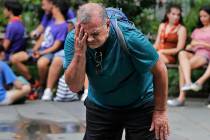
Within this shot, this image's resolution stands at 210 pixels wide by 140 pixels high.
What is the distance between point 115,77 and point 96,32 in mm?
412

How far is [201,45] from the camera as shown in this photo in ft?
29.3

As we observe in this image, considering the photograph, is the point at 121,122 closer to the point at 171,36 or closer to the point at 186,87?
the point at 186,87

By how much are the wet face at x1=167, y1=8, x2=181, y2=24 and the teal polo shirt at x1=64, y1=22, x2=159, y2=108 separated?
215 inches

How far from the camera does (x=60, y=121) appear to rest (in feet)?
24.1

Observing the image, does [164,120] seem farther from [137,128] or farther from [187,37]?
[187,37]

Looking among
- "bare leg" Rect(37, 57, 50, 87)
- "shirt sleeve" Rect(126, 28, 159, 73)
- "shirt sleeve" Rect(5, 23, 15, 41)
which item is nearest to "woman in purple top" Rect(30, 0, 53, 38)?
"shirt sleeve" Rect(5, 23, 15, 41)

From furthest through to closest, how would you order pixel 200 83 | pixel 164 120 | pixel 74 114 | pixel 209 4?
1. pixel 209 4
2. pixel 200 83
3. pixel 74 114
4. pixel 164 120

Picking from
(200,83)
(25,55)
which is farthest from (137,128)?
(25,55)

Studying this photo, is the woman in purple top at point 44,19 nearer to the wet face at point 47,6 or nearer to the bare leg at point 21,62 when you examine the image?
the wet face at point 47,6

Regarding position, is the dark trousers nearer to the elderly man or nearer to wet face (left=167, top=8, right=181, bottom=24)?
the elderly man

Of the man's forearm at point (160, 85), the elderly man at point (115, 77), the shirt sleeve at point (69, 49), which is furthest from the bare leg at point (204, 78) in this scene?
the shirt sleeve at point (69, 49)

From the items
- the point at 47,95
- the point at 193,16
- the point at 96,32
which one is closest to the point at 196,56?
the point at 193,16

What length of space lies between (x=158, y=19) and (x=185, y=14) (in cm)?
52

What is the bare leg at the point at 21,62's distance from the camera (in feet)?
30.7
